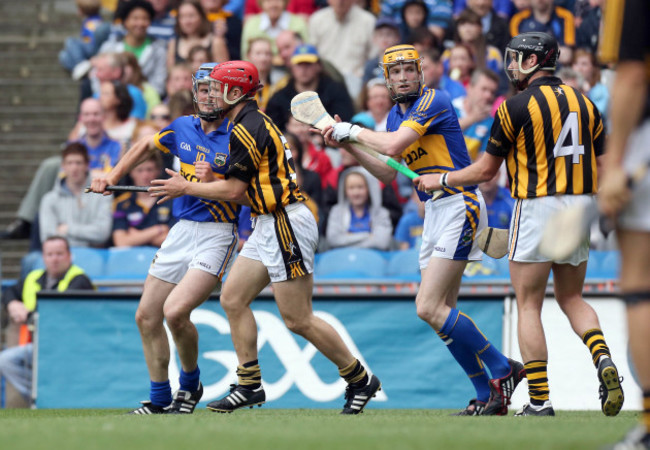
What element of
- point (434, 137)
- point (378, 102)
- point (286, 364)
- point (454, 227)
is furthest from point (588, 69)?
point (454, 227)

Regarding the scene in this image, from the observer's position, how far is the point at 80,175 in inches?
459

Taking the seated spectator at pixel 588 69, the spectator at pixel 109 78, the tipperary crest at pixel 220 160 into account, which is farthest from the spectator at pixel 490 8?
the tipperary crest at pixel 220 160

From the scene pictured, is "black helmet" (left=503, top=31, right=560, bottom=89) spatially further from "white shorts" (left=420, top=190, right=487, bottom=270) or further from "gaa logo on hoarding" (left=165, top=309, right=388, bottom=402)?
"gaa logo on hoarding" (left=165, top=309, right=388, bottom=402)

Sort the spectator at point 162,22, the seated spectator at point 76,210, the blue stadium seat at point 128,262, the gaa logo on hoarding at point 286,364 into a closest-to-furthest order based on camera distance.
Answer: the gaa logo on hoarding at point 286,364 → the blue stadium seat at point 128,262 → the seated spectator at point 76,210 → the spectator at point 162,22

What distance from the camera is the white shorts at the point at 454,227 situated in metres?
7.14

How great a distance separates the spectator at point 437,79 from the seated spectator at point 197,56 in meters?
2.75

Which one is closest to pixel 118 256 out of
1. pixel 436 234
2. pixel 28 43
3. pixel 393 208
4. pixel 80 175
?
pixel 80 175

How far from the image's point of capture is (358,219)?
1105 centimetres

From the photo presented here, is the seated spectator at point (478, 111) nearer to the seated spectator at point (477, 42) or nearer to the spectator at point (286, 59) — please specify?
the seated spectator at point (477, 42)

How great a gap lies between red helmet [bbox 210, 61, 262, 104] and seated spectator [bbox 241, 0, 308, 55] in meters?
6.38

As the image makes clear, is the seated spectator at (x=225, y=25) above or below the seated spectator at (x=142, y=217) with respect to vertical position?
above

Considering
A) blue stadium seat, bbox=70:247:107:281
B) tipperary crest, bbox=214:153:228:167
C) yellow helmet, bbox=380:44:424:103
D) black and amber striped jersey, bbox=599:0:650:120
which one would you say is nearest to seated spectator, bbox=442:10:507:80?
blue stadium seat, bbox=70:247:107:281

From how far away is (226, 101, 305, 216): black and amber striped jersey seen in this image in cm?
725

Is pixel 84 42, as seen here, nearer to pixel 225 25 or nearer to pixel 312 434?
pixel 225 25
